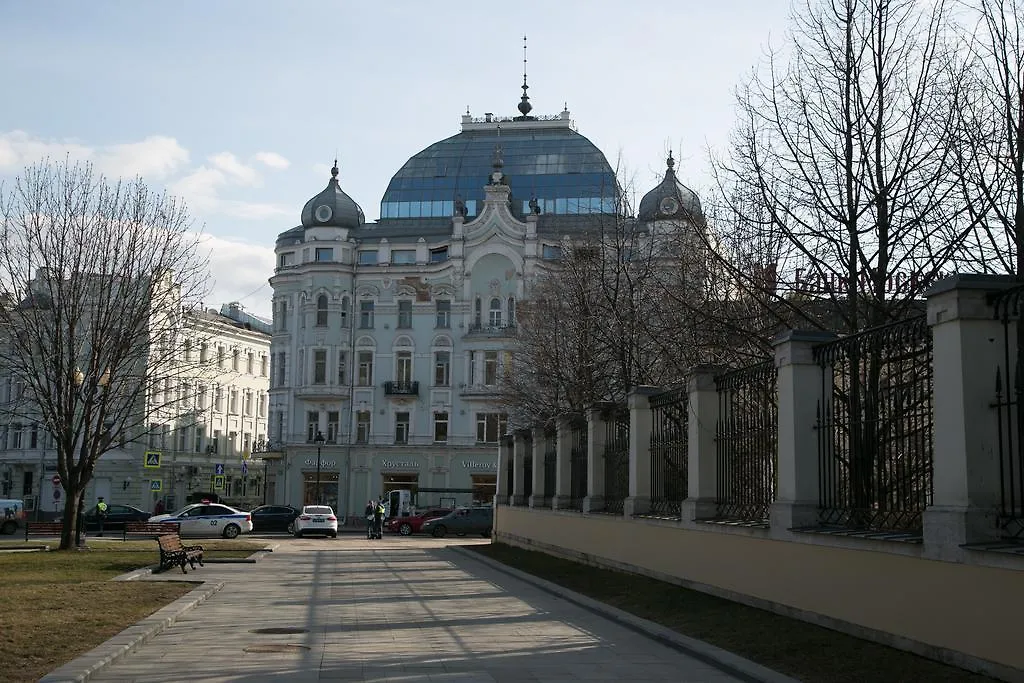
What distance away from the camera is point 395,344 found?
7088 centimetres

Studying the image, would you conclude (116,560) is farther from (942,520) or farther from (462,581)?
(942,520)

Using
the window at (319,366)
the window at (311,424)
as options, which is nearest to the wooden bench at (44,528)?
the window at (311,424)

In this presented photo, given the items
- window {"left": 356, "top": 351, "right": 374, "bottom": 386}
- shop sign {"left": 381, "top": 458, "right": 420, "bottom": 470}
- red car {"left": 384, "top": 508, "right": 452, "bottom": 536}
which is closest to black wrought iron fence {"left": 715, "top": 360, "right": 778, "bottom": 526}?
red car {"left": 384, "top": 508, "right": 452, "bottom": 536}

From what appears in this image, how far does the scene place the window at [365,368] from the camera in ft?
232

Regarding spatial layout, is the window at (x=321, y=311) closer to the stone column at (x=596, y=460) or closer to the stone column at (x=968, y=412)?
the stone column at (x=596, y=460)

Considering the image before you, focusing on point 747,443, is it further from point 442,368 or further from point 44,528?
point 442,368

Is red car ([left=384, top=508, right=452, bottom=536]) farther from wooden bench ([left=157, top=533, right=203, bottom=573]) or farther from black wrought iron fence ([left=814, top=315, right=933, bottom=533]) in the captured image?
black wrought iron fence ([left=814, top=315, right=933, bottom=533])

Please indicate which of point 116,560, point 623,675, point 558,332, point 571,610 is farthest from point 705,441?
point 558,332

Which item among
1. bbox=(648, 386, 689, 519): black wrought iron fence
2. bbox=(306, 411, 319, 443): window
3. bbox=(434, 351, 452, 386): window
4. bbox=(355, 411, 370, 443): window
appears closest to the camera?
bbox=(648, 386, 689, 519): black wrought iron fence

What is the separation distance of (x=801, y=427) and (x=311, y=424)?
2299 inches

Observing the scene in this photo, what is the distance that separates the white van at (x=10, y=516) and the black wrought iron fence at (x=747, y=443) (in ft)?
137

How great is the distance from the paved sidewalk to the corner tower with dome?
45.9 metres

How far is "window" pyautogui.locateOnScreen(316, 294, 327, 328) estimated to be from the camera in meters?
70.8

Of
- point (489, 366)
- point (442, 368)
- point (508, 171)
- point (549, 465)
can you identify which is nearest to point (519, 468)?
point (549, 465)
